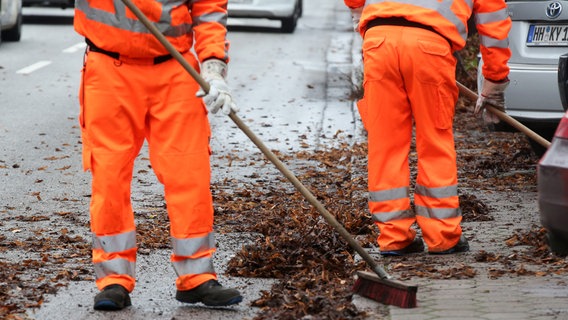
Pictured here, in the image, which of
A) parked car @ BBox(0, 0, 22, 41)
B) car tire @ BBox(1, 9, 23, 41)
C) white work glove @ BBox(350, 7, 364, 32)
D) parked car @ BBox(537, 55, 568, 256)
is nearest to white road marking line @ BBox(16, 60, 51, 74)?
parked car @ BBox(0, 0, 22, 41)

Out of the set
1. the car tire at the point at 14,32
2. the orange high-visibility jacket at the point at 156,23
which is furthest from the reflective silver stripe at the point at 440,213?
the car tire at the point at 14,32

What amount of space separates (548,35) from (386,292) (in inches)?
133

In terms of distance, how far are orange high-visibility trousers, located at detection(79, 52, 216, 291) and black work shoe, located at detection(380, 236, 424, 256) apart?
1.24 m

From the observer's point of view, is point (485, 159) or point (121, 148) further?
point (485, 159)

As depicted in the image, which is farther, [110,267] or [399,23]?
[399,23]

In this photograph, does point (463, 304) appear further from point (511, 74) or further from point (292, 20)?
point (292, 20)

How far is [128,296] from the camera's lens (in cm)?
534

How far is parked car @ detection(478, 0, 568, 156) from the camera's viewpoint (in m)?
7.97

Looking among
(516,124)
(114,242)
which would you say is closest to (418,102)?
(516,124)

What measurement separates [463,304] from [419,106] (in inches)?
52.8

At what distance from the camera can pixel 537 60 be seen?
806 cm

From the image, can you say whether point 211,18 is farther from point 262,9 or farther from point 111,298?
point 262,9

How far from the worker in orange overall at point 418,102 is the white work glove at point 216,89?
3.61 feet

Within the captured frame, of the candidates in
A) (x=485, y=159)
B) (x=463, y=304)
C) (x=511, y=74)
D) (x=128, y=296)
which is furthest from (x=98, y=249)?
(x=485, y=159)
